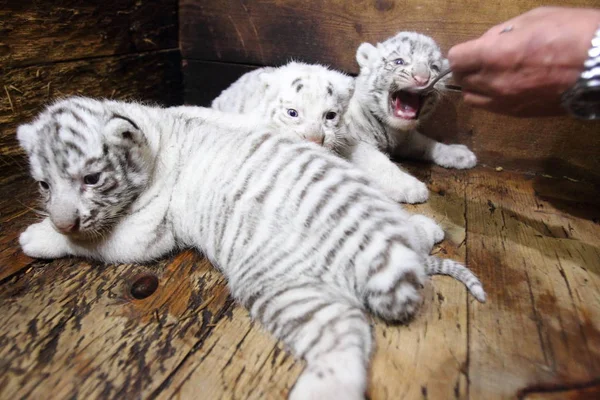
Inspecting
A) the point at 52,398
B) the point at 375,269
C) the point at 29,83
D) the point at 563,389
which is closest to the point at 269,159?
the point at 375,269

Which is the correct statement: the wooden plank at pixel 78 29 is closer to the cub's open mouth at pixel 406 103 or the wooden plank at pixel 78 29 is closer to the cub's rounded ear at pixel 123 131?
the cub's rounded ear at pixel 123 131

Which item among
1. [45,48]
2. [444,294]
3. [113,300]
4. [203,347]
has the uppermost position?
[45,48]

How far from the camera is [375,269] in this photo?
4.73 feet

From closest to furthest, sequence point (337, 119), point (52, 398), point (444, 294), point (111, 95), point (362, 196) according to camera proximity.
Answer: point (52, 398), point (362, 196), point (444, 294), point (337, 119), point (111, 95)

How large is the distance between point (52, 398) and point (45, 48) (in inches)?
75.8

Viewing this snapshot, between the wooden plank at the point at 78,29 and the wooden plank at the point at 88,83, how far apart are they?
0.17 ft

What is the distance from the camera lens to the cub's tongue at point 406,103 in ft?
8.61

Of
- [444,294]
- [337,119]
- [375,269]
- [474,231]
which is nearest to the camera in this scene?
[375,269]

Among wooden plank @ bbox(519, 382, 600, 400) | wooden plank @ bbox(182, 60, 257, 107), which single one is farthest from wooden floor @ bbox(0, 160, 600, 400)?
wooden plank @ bbox(182, 60, 257, 107)

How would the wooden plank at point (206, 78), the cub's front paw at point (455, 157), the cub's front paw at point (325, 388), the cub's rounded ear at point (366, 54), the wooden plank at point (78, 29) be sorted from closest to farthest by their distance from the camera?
the cub's front paw at point (325, 388), the wooden plank at point (78, 29), the cub's rounded ear at point (366, 54), the cub's front paw at point (455, 157), the wooden plank at point (206, 78)

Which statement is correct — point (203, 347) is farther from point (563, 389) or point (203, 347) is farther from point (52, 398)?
point (563, 389)

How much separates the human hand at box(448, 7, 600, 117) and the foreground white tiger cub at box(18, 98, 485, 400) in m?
0.56

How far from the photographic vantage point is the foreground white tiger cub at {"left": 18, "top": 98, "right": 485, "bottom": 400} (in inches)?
56.3

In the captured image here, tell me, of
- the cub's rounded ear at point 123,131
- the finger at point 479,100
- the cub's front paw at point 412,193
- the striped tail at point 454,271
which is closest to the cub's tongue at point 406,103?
the cub's front paw at point 412,193
